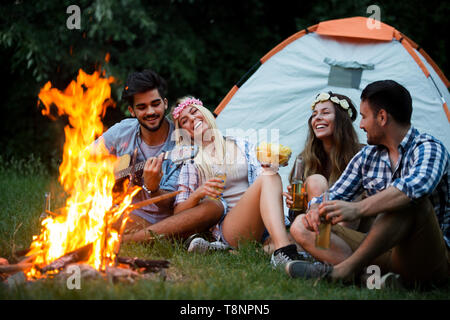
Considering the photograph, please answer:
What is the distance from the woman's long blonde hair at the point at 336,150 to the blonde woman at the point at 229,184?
380 millimetres

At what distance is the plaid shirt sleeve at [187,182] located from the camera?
11.8ft

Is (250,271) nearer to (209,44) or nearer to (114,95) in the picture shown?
(114,95)

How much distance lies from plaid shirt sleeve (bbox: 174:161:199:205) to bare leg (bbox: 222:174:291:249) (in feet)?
1.13

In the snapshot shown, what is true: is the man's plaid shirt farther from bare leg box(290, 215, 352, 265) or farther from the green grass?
the green grass

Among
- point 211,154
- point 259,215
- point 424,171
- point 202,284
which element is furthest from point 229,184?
point 424,171

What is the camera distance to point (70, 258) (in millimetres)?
2588

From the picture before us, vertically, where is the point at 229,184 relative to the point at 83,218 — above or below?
above

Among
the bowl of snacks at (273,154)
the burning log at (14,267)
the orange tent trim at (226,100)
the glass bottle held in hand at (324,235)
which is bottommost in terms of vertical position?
the burning log at (14,267)

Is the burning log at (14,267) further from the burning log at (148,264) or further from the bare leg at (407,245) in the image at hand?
the bare leg at (407,245)

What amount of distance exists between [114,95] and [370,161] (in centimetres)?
479

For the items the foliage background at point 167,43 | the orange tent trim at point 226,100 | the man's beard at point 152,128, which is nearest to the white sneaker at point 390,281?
the man's beard at point 152,128

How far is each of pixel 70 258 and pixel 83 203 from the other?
38cm

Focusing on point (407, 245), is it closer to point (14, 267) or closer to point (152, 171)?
point (152, 171)

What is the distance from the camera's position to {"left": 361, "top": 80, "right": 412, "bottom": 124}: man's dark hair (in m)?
2.64
